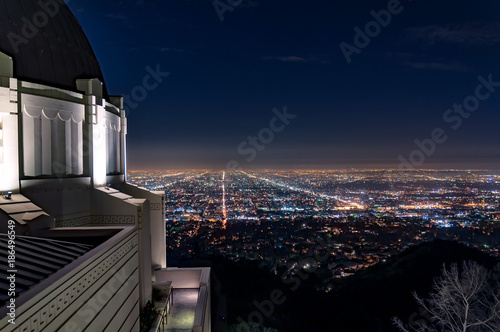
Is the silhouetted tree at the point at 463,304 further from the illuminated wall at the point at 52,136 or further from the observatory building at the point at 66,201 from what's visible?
the illuminated wall at the point at 52,136

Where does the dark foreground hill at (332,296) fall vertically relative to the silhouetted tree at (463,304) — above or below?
below

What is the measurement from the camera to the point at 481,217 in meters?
45.4

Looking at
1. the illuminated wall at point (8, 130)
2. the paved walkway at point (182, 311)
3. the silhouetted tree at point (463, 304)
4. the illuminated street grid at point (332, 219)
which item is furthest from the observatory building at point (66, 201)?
the illuminated street grid at point (332, 219)

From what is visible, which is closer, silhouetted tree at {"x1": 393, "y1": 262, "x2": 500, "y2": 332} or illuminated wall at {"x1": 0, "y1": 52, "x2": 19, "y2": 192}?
illuminated wall at {"x1": 0, "y1": 52, "x2": 19, "y2": 192}

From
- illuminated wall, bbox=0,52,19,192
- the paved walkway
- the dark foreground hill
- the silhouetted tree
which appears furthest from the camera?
the dark foreground hill

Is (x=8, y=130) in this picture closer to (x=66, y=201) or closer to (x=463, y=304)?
(x=66, y=201)

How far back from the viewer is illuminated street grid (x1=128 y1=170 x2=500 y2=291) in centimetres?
3462

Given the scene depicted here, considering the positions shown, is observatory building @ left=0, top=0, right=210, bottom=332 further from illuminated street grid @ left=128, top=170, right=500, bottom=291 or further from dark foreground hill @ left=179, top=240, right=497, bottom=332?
illuminated street grid @ left=128, top=170, right=500, bottom=291

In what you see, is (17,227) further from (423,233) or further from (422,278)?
(423,233)

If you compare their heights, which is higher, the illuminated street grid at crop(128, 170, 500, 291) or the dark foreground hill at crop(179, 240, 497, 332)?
the illuminated street grid at crop(128, 170, 500, 291)

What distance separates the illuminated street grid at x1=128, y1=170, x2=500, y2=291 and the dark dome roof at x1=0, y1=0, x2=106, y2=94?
1180cm

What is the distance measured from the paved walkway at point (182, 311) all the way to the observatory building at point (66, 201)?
258 millimetres

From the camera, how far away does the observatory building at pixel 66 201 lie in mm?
4484

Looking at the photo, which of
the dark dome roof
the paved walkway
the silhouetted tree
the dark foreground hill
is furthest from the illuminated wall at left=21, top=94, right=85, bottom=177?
the silhouetted tree
